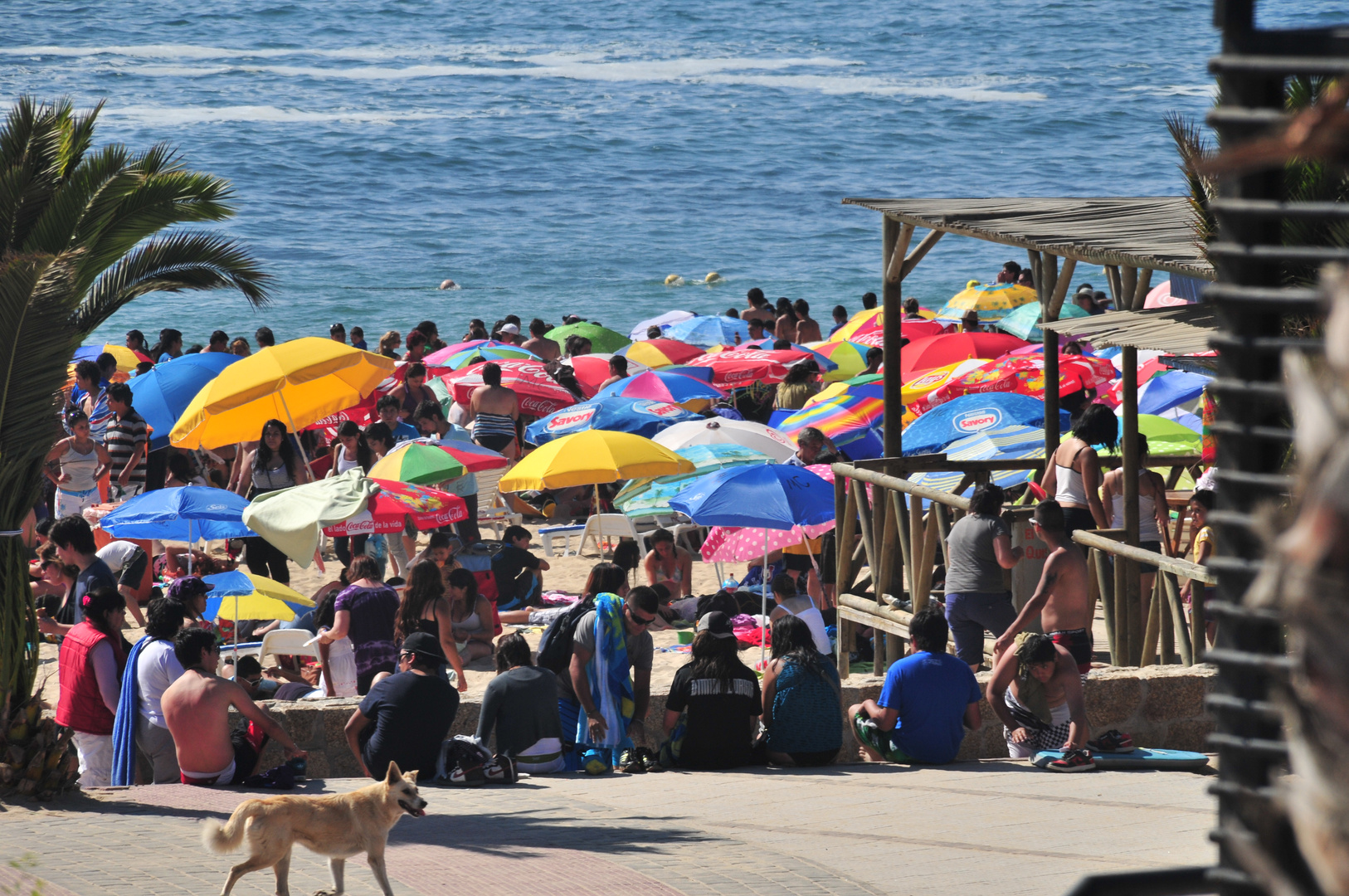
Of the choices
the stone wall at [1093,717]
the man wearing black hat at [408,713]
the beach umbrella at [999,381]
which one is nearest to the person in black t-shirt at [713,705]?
the stone wall at [1093,717]

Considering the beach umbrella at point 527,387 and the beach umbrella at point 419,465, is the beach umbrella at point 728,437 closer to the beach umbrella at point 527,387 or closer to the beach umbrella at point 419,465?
the beach umbrella at point 419,465

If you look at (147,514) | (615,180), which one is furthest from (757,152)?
(147,514)

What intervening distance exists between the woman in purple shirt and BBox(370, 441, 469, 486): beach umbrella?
2460 millimetres

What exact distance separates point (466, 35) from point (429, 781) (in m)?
103

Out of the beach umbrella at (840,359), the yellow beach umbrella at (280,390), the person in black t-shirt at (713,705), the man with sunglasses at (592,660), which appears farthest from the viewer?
the beach umbrella at (840,359)

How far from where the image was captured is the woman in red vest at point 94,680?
767 cm

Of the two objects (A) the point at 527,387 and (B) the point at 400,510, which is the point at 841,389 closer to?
(A) the point at 527,387

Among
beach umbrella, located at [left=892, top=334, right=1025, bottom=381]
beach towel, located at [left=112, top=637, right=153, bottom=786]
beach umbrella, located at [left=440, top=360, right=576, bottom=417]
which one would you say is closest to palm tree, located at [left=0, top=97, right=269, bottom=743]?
beach towel, located at [left=112, top=637, right=153, bottom=786]

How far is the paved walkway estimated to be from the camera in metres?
5.85

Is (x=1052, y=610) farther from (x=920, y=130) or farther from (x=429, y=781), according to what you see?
(x=920, y=130)

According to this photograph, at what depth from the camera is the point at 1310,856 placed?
4.20ft

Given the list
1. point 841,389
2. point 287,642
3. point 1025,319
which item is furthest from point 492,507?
point 1025,319

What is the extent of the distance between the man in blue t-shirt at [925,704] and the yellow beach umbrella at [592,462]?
156 inches

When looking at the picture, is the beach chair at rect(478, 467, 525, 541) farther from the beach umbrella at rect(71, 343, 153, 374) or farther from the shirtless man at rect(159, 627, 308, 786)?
the shirtless man at rect(159, 627, 308, 786)
